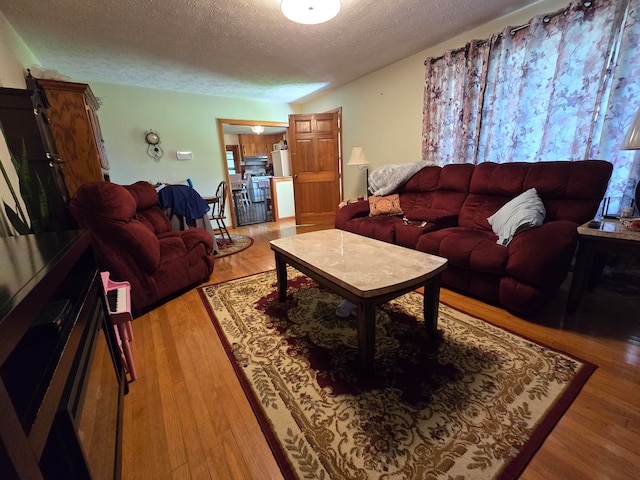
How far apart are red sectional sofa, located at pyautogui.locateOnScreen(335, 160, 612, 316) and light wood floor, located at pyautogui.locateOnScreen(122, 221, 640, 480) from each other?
0.25m

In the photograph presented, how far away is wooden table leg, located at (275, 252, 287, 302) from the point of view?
6.98ft

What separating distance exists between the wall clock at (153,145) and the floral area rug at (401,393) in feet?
11.9

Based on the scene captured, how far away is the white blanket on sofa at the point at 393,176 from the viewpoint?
327cm

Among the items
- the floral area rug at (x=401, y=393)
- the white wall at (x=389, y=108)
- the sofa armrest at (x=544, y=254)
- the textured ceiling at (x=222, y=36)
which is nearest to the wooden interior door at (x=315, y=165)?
the white wall at (x=389, y=108)

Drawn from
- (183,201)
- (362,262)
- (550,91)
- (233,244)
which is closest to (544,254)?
(362,262)

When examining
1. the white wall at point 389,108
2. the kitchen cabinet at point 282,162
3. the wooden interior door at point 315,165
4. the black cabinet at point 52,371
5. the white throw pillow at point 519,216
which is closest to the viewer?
the black cabinet at point 52,371

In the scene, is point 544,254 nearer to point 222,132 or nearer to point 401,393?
point 401,393

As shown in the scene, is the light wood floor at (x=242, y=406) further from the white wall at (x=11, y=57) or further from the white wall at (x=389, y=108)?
the white wall at (x=389, y=108)

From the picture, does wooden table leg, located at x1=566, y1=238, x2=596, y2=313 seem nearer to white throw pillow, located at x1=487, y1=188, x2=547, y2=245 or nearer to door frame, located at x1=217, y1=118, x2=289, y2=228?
white throw pillow, located at x1=487, y1=188, x2=547, y2=245

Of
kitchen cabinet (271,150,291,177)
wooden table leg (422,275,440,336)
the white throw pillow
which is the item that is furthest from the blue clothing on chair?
kitchen cabinet (271,150,291,177)

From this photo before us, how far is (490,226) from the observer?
249 cm

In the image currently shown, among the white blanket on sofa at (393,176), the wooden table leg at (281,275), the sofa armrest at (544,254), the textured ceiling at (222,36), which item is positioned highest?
the textured ceiling at (222,36)

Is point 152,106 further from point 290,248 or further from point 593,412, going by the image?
point 593,412

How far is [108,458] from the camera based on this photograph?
0.85 m
